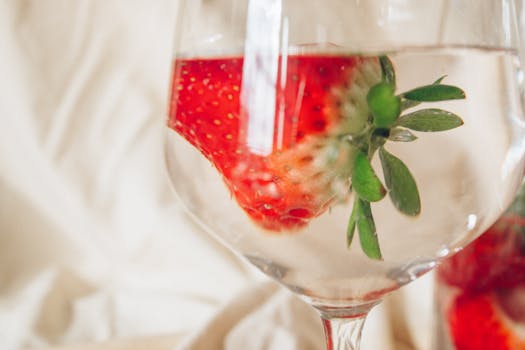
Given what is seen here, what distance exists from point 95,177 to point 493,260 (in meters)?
0.35

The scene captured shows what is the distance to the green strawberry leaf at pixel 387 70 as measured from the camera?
0.21m

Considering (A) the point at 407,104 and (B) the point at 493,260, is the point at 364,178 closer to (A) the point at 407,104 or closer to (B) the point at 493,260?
(A) the point at 407,104

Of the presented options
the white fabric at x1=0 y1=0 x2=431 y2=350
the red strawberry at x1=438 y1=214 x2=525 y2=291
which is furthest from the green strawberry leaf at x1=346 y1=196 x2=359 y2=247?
the white fabric at x1=0 y1=0 x2=431 y2=350

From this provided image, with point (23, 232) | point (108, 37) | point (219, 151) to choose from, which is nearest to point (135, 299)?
point (23, 232)

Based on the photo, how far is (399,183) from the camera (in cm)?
22

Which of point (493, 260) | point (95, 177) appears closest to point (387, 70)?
point (493, 260)

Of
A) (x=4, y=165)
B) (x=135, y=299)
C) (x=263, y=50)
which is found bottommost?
(x=135, y=299)

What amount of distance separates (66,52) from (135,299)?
0.22m

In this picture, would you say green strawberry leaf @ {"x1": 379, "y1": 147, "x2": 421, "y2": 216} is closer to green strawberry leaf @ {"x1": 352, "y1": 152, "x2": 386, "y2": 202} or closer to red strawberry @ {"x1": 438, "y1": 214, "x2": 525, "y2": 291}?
green strawberry leaf @ {"x1": 352, "y1": 152, "x2": 386, "y2": 202}

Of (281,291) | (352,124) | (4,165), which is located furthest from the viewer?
(4,165)

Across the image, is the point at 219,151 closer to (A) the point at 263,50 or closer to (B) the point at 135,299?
(A) the point at 263,50

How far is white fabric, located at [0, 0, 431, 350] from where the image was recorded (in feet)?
1.94

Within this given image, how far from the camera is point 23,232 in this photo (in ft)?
2.04

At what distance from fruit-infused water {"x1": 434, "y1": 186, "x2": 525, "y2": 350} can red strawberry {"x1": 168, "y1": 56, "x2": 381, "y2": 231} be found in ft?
0.73
